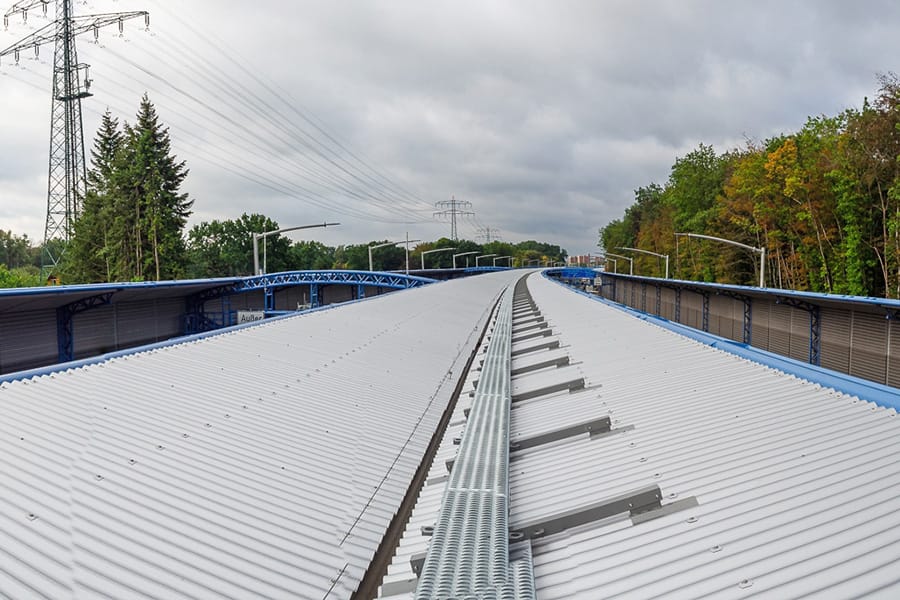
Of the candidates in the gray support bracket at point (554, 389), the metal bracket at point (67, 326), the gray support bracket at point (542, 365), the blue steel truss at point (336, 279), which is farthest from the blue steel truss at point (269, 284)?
the gray support bracket at point (554, 389)

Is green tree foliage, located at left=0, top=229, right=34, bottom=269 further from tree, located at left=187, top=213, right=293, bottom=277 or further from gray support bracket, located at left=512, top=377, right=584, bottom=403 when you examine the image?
gray support bracket, located at left=512, top=377, right=584, bottom=403

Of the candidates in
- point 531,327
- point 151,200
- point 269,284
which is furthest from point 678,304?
point 151,200

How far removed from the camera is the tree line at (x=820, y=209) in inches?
1297

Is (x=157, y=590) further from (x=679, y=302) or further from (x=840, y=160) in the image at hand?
(x=679, y=302)

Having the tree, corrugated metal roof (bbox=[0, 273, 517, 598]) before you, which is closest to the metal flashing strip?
corrugated metal roof (bbox=[0, 273, 517, 598])

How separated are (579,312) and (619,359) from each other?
9.68 meters

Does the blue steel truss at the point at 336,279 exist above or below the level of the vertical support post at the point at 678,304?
above

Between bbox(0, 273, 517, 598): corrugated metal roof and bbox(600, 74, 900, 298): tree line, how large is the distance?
29996 millimetres

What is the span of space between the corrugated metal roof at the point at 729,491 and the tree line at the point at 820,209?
2767 cm

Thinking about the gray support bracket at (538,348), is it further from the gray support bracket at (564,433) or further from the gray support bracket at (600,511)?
the gray support bracket at (600,511)

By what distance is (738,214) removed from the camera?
193ft

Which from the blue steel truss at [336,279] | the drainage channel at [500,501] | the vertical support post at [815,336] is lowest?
the vertical support post at [815,336]

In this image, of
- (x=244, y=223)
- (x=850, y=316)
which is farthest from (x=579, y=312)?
(x=244, y=223)

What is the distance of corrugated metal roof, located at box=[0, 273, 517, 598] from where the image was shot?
3984 mm
